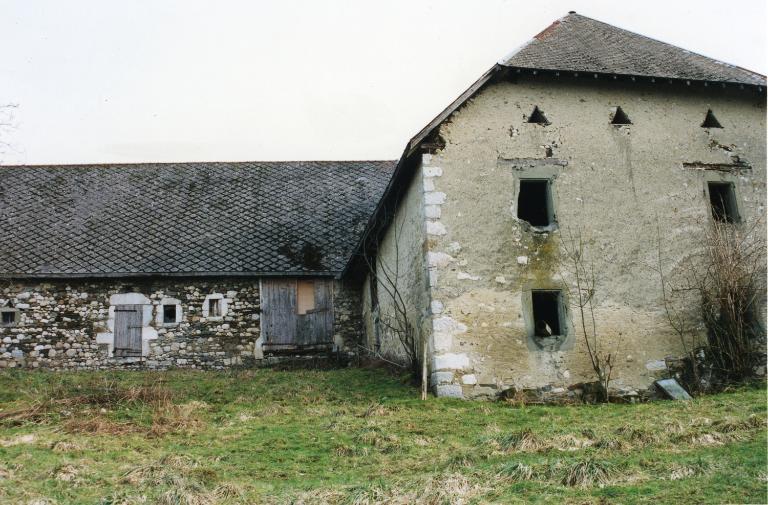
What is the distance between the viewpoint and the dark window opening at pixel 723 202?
39.1ft

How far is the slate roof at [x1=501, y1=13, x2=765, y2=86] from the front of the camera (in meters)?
11.7

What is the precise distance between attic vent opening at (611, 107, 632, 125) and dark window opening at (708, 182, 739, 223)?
1.83 metres

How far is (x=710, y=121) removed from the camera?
12.1 meters

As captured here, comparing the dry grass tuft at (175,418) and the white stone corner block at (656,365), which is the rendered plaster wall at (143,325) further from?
the white stone corner block at (656,365)

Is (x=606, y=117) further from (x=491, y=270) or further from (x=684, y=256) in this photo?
(x=491, y=270)

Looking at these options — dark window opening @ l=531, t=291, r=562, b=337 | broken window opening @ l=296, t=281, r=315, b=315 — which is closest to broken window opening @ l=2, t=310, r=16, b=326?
broken window opening @ l=296, t=281, r=315, b=315

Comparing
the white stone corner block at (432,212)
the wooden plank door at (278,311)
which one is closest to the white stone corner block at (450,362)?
the white stone corner block at (432,212)

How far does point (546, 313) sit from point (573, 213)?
182 cm

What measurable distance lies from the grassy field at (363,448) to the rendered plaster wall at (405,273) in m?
1.48

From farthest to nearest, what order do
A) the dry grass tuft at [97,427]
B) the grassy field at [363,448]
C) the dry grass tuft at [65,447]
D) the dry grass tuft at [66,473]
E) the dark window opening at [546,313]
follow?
the dark window opening at [546,313] < the dry grass tuft at [97,427] < the dry grass tuft at [65,447] < the dry grass tuft at [66,473] < the grassy field at [363,448]

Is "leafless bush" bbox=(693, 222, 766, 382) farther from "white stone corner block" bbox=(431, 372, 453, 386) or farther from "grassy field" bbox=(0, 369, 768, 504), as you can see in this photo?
"white stone corner block" bbox=(431, 372, 453, 386)

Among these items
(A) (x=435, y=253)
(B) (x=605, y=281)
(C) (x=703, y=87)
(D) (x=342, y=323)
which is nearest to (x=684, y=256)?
(B) (x=605, y=281)

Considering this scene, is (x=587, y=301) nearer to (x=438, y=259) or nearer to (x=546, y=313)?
(x=546, y=313)

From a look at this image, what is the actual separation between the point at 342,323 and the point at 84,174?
9832 mm
